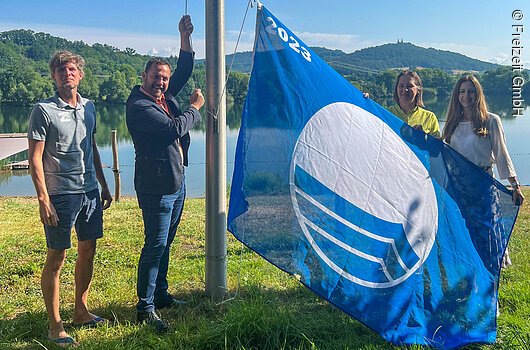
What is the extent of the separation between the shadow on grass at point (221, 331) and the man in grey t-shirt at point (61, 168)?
0.22 m

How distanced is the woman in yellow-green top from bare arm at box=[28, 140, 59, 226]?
254 centimetres

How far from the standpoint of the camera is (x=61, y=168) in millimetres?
2988

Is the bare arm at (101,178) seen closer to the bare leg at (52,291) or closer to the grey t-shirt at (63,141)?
the grey t-shirt at (63,141)

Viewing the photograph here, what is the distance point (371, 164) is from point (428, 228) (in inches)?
21.4

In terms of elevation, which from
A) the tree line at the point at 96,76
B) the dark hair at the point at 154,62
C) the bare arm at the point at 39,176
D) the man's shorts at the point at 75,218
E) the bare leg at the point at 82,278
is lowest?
the bare leg at the point at 82,278

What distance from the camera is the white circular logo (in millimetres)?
3002

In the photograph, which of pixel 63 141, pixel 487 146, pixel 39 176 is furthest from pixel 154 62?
pixel 487 146

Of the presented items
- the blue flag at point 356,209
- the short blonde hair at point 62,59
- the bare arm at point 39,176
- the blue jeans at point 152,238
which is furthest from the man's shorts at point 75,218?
the blue flag at point 356,209

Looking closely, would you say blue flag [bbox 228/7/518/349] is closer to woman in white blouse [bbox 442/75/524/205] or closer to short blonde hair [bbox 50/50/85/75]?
woman in white blouse [bbox 442/75/524/205]

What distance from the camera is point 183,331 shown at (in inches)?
123

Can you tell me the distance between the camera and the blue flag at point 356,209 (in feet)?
9.77

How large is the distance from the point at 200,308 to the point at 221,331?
63 centimetres

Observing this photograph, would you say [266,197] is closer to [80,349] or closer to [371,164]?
[371,164]

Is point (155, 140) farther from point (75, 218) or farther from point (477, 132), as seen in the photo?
point (477, 132)
